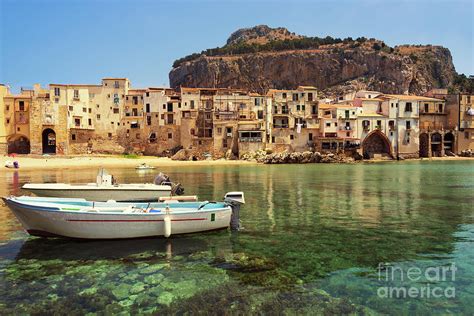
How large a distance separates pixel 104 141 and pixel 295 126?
39.4 metres

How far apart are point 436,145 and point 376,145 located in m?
14.5

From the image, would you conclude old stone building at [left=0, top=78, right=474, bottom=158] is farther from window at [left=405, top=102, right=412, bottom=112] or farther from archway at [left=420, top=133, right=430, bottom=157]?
archway at [left=420, top=133, right=430, bottom=157]

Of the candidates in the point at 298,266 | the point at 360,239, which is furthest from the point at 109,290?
the point at 360,239

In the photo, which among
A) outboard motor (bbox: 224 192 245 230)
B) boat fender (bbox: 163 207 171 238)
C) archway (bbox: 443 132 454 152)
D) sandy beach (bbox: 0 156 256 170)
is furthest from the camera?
archway (bbox: 443 132 454 152)

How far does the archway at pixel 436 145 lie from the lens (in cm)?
7638

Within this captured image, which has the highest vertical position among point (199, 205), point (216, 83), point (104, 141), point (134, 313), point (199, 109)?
point (216, 83)

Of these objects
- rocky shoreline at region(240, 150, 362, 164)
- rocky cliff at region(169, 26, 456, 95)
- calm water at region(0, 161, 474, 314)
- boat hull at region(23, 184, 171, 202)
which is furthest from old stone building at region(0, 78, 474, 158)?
calm water at region(0, 161, 474, 314)

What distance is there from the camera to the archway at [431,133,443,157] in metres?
76.4

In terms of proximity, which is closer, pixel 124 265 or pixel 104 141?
pixel 124 265

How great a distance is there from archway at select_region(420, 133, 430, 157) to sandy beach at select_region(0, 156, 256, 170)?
1673 inches

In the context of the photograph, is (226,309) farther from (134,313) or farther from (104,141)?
(104,141)

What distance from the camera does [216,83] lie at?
127 m

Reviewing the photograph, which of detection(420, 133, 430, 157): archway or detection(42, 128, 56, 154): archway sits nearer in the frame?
detection(42, 128, 56, 154): archway

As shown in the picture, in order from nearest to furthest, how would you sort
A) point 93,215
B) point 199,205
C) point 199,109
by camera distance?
point 93,215 < point 199,205 < point 199,109
